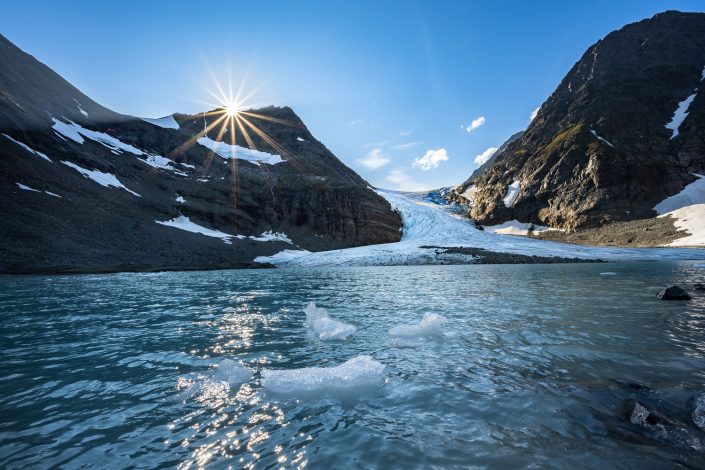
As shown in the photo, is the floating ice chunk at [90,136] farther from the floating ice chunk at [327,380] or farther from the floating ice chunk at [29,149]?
the floating ice chunk at [327,380]

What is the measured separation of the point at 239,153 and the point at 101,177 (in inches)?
2126

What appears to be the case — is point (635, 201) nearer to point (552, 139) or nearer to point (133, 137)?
point (552, 139)

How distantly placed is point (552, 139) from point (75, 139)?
147 meters

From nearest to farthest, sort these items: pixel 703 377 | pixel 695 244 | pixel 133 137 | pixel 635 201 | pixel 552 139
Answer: pixel 703 377, pixel 695 244, pixel 635 201, pixel 133 137, pixel 552 139

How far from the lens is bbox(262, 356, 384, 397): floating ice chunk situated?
6.65 m

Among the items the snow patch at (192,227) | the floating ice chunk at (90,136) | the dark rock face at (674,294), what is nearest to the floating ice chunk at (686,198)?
the dark rock face at (674,294)

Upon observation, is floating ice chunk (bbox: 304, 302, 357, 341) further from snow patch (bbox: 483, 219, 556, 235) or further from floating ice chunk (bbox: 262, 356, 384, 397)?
snow patch (bbox: 483, 219, 556, 235)

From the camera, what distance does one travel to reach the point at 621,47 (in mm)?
142625

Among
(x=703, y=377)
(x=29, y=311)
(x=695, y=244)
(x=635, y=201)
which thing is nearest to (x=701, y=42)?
(x=635, y=201)

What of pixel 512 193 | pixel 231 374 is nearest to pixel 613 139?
pixel 512 193

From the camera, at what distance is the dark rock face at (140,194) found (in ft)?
162

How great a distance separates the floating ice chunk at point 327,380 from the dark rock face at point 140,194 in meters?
47.4

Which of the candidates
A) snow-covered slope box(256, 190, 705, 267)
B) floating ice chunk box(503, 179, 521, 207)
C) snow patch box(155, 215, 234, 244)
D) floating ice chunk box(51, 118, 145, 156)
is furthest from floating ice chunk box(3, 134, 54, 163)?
floating ice chunk box(503, 179, 521, 207)

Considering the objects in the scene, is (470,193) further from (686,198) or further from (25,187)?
(25,187)
